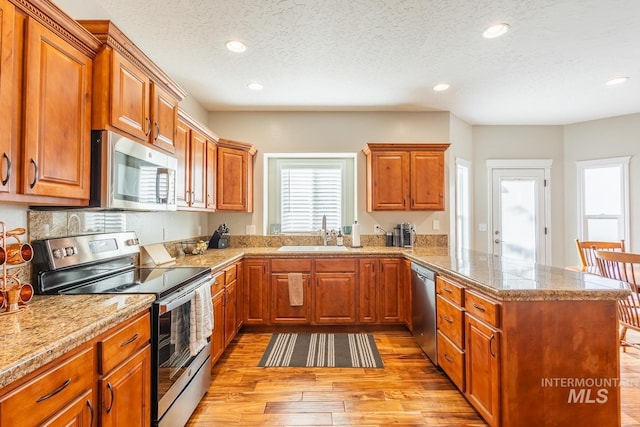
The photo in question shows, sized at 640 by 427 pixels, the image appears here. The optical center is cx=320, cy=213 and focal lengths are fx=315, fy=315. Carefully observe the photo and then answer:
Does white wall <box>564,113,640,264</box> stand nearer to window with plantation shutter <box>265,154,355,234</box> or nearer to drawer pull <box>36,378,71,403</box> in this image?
window with plantation shutter <box>265,154,355,234</box>

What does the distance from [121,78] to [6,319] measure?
123cm

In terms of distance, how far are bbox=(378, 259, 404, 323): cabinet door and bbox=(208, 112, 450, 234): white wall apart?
74 cm

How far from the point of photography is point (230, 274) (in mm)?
2928

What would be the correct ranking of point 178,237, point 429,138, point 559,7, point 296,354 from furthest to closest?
point 429,138 < point 178,237 < point 296,354 < point 559,7

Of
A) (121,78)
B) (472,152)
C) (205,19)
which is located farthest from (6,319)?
(472,152)

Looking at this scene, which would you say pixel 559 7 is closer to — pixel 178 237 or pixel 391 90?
pixel 391 90

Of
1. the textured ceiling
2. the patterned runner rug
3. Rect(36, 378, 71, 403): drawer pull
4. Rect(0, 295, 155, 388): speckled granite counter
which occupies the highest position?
the textured ceiling

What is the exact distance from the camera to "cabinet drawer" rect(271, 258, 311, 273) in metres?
3.41

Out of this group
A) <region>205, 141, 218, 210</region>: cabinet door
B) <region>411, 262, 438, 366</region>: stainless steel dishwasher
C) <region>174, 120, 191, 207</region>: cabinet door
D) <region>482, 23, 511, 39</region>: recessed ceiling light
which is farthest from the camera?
<region>205, 141, 218, 210</region>: cabinet door

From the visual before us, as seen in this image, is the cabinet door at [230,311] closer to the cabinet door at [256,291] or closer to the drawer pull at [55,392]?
the cabinet door at [256,291]

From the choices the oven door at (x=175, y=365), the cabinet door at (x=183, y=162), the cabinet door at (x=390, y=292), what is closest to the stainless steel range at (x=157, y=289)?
the oven door at (x=175, y=365)

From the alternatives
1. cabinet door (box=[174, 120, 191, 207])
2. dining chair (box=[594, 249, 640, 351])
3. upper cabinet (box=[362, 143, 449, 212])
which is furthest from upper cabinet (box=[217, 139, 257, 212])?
dining chair (box=[594, 249, 640, 351])

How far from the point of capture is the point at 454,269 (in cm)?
225

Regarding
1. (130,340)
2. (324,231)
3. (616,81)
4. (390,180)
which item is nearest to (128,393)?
(130,340)
